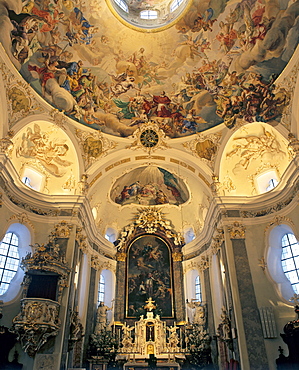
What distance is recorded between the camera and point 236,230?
1495 centimetres

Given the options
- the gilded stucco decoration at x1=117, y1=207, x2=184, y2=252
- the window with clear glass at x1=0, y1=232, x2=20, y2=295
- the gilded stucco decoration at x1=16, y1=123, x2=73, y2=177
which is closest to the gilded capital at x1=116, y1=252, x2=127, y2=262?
the gilded stucco decoration at x1=117, y1=207, x2=184, y2=252

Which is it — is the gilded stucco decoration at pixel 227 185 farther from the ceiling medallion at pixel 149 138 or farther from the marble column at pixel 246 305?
the ceiling medallion at pixel 149 138

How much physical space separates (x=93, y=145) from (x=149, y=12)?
328 inches

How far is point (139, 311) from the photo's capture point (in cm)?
1944

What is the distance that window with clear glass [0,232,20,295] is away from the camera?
13328mm

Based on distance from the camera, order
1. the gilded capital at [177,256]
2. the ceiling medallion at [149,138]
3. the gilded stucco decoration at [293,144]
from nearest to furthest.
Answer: the gilded stucco decoration at [293,144] → the ceiling medallion at [149,138] → the gilded capital at [177,256]

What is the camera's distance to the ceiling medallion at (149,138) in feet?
58.4

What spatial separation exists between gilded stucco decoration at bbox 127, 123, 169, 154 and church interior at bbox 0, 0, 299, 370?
0.08 meters

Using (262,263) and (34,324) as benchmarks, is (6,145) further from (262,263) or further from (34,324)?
(262,263)

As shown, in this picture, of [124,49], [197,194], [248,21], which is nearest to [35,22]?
[124,49]

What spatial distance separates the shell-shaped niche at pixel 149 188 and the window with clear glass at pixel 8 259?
720 centimetres

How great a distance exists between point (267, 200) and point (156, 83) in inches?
343

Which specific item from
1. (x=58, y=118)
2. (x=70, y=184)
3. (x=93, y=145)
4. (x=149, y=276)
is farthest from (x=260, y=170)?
(x=58, y=118)

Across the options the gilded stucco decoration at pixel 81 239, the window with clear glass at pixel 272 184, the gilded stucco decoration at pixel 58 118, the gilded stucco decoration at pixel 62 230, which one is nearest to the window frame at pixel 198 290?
the window with clear glass at pixel 272 184
